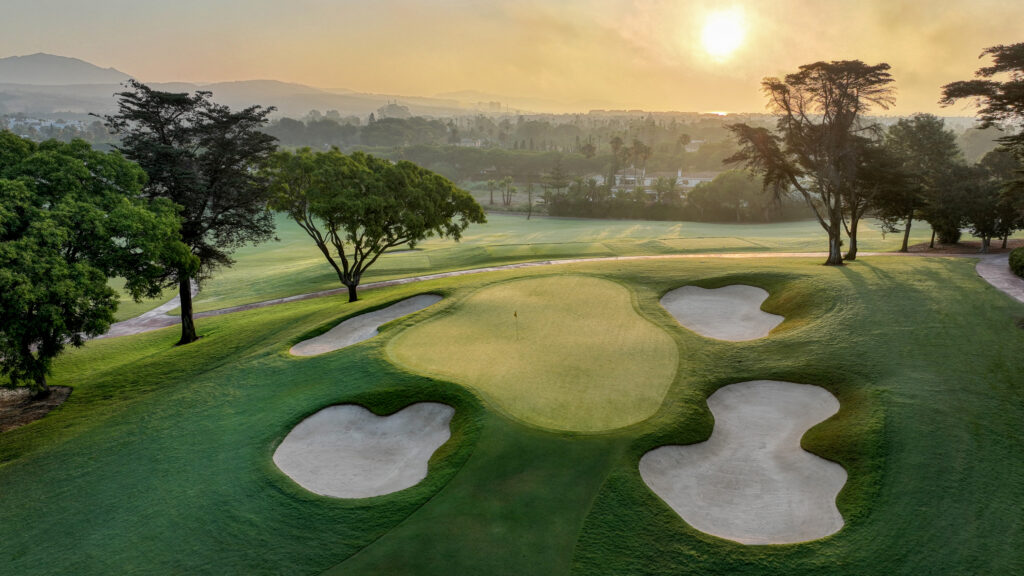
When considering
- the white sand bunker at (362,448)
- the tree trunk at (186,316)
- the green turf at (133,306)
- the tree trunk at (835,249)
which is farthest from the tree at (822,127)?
the green turf at (133,306)

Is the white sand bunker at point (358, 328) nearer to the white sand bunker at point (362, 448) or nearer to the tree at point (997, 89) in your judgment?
the white sand bunker at point (362, 448)

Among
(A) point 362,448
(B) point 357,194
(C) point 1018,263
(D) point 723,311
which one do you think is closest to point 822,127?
(C) point 1018,263

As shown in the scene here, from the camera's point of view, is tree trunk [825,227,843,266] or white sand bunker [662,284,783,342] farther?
tree trunk [825,227,843,266]

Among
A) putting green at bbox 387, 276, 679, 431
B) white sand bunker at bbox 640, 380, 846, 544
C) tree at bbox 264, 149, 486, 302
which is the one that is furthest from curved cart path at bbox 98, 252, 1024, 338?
white sand bunker at bbox 640, 380, 846, 544

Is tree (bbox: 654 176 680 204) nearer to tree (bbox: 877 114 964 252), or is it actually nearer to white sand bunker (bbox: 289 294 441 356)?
tree (bbox: 877 114 964 252)

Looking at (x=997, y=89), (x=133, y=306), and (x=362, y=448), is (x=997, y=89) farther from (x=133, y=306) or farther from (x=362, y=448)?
(x=133, y=306)

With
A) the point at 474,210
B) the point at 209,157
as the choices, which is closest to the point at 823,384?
the point at 474,210

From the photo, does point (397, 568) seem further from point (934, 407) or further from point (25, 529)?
point (934, 407)

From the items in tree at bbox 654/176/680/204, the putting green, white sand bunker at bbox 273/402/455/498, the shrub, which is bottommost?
white sand bunker at bbox 273/402/455/498
